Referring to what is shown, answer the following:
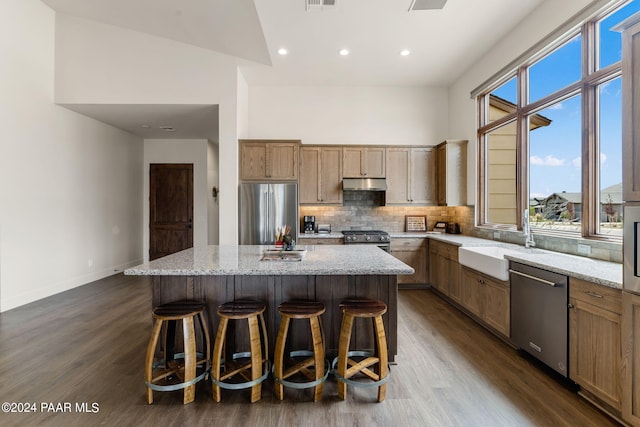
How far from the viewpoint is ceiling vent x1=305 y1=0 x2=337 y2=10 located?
3.11m

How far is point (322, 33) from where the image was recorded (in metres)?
3.76

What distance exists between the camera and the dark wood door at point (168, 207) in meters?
6.80

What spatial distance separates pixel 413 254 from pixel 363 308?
2966mm

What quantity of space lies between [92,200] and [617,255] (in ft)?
23.1

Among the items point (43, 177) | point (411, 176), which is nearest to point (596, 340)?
point (411, 176)

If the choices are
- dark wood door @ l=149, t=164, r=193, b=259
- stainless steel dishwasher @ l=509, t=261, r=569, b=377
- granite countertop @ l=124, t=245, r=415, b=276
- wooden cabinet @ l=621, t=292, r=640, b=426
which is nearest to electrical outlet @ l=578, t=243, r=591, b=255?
stainless steel dishwasher @ l=509, t=261, r=569, b=377

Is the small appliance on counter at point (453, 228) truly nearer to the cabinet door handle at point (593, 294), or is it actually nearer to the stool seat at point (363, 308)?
the cabinet door handle at point (593, 294)

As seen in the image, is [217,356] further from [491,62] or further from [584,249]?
[491,62]

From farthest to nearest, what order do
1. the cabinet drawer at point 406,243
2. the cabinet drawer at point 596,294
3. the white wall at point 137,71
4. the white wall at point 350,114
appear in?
the white wall at point 350,114, the cabinet drawer at point 406,243, the white wall at point 137,71, the cabinet drawer at point 596,294

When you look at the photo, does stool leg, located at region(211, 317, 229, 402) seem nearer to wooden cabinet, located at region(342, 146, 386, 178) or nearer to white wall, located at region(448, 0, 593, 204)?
wooden cabinet, located at region(342, 146, 386, 178)

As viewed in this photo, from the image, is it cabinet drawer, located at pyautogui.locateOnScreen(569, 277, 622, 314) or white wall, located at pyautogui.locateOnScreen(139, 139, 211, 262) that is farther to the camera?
white wall, located at pyautogui.locateOnScreen(139, 139, 211, 262)

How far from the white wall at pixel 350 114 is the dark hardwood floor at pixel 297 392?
11.2 feet

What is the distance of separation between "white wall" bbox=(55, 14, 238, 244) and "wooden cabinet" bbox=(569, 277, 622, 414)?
12.8 ft

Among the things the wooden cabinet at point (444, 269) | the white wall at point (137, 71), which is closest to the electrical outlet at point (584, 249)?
the wooden cabinet at point (444, 269)
